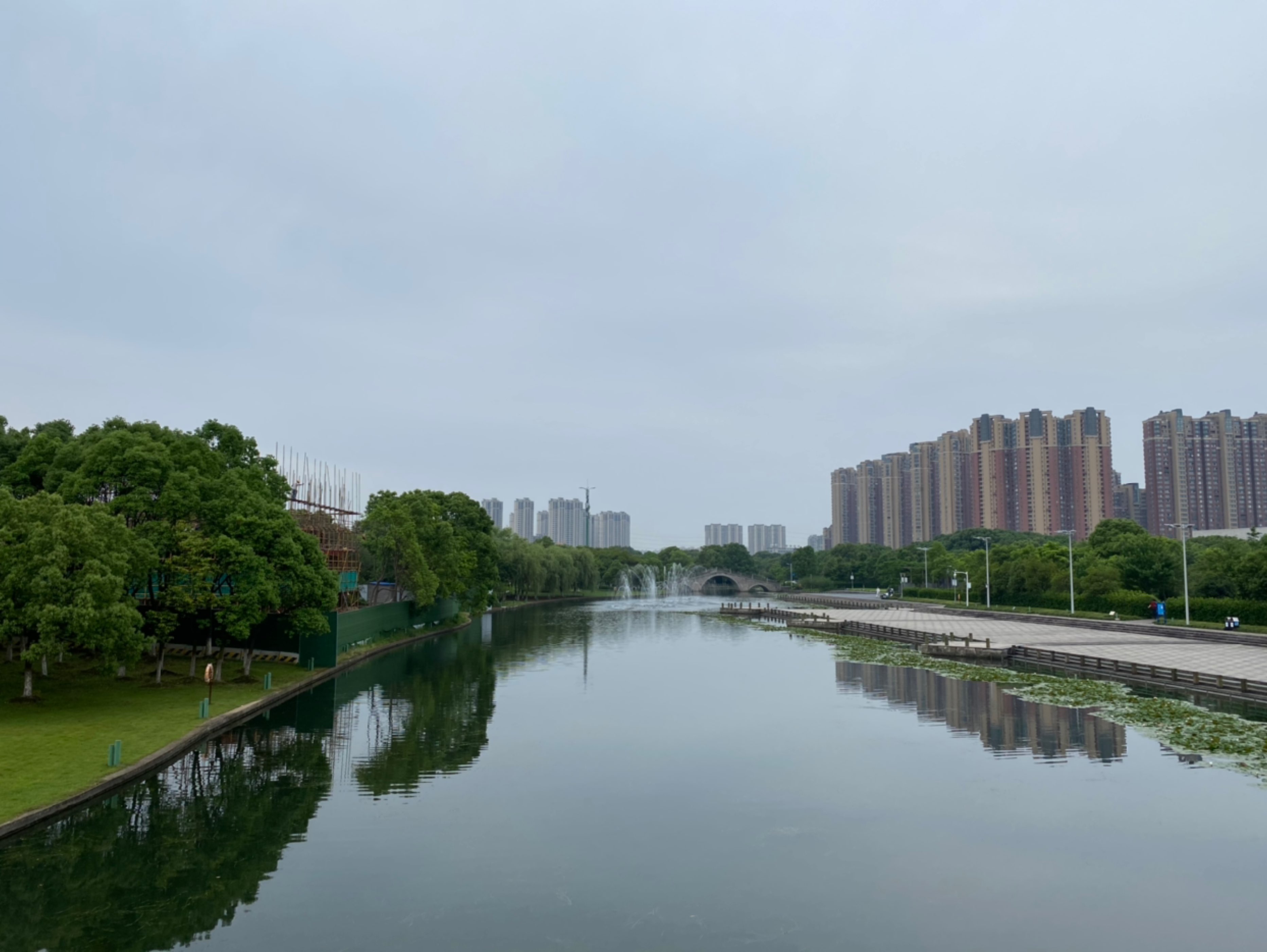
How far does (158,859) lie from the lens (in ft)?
59.7

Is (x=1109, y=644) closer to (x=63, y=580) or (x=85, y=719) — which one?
(x=85, y=719)

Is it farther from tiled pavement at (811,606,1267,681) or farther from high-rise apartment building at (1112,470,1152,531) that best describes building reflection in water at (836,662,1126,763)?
high-rise apartment building at (1112,470,1152,531)

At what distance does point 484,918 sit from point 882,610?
89885 millimetres

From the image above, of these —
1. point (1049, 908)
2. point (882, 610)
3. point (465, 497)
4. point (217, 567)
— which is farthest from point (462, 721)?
point (882, 610)

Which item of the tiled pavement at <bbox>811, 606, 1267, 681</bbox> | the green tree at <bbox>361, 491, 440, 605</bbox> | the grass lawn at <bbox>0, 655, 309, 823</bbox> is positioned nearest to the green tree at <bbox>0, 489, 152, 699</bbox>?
the grass lawn at <bbox>0, 655, 309, 823</bbox>

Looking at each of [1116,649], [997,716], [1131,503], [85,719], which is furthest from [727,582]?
[85,719]

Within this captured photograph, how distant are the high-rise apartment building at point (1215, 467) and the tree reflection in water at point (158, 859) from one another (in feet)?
595

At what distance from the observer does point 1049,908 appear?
50.6 feet

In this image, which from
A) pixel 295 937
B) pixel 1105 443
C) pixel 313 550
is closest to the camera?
pixel 295 937

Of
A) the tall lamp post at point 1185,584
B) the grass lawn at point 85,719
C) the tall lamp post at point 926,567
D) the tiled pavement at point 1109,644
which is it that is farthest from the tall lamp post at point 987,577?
the grass lawn at point 85,719

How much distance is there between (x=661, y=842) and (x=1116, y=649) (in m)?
44.0

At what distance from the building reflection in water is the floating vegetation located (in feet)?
3.32

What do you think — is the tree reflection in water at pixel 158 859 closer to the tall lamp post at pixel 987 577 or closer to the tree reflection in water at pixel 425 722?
the tree reflection in water at pixel 425 722

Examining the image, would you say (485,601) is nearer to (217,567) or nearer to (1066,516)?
(217,567)
